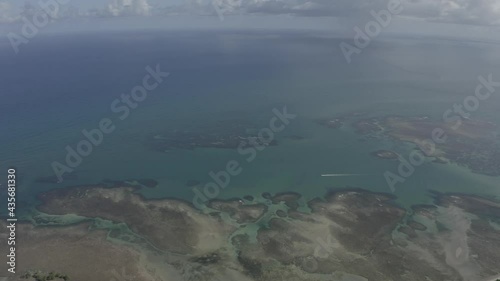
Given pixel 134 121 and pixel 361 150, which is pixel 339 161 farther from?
pixel 134 121

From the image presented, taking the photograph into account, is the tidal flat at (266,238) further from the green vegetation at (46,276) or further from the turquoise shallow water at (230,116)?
the turquoise shallow water at (230,116)

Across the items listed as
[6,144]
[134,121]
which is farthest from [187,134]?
[6,144]

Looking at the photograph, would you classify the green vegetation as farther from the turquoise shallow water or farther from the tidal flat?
the turquoise shallow water

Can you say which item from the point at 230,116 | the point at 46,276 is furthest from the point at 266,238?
the point at 230,116

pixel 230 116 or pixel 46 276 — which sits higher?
pixel 230 116

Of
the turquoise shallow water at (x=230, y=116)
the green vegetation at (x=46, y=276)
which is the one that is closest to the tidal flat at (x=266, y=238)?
the green vegetation at (x=46, y=276)

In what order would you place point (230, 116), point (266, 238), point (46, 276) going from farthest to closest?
point (230, 116) → point (266, 238) → point (46, 276)

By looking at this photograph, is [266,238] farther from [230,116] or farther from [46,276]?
[230,116]

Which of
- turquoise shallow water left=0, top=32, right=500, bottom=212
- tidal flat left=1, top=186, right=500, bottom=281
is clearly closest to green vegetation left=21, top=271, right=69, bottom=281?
tidal flat left=1, top=186, right=500, bottom=281
